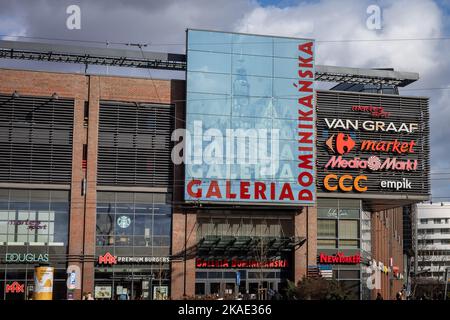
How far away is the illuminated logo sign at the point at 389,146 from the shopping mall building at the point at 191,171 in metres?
Result: 0.12

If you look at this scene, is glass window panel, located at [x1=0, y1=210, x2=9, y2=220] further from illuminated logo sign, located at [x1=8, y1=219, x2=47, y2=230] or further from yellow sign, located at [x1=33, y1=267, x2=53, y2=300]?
yellow sign, located at [x1=33, y1=267, x2=53, y2=300]

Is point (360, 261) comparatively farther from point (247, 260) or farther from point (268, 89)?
point (268, 89)

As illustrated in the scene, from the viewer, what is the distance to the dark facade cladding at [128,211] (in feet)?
186

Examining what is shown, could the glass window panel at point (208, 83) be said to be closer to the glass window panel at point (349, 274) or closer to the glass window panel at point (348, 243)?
the glass window panel at point (348, 243)

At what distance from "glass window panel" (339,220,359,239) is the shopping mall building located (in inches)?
3.8

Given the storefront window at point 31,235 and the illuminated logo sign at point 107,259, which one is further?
the illuminated logo sign at point 107,259

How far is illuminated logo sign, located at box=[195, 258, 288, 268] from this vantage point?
60500 mm

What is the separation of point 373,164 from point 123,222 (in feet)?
71.8

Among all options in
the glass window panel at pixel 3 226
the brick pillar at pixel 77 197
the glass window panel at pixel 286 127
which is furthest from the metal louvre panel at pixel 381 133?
the glass window panel at pixel 3 226

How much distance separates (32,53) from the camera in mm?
59531

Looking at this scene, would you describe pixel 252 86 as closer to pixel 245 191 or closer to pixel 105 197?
pixel 245 191

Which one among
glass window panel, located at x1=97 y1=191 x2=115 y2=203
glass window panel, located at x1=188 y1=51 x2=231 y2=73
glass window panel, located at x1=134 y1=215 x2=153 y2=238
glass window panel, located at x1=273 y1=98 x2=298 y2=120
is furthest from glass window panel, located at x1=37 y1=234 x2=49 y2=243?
glass window panel, located at x1=273 y1=98 x2=298 y2=120

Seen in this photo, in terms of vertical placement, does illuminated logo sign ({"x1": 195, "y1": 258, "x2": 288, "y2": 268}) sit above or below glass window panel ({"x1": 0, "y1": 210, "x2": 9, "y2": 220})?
below

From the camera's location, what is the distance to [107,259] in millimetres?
57156
